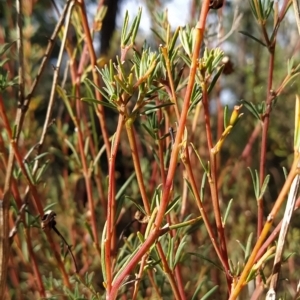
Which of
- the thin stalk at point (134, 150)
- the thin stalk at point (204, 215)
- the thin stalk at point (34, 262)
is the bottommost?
the thin stalk at point (34, 262)

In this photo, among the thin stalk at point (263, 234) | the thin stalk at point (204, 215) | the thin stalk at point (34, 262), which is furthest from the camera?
the thin stalk at point (34, 262)

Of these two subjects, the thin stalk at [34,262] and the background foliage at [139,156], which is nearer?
the background foliage at [139,156]

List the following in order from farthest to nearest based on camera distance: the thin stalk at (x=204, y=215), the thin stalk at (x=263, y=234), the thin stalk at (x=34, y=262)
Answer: the thin stalk at (x=34, y=262), the thin stalk at (x=204, y=215), the thin stalk at (x=263, y=234)

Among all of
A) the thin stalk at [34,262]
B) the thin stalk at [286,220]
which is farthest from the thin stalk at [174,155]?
the thin stalk at [34,262]

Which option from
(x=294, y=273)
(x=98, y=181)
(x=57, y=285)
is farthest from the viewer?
(x=294, y=273)

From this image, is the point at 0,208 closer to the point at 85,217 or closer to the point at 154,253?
the point at 154,253

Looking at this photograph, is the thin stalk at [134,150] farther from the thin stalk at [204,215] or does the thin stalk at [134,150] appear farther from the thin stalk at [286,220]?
the thin stalk at [286,220]

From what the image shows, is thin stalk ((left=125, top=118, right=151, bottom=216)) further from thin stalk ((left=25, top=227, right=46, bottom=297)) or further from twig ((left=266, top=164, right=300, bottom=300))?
thin stalk ((left=25, top=227, right=46, bottom=297))

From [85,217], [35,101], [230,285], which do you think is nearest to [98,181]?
[85,217]

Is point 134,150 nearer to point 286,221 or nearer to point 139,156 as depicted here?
point 286,221

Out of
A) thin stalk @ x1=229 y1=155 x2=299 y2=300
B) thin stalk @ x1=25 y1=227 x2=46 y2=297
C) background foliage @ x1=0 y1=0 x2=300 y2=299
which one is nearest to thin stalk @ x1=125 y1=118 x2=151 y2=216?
background foliage @ x1=0 y1=0 x2=300 y2=299

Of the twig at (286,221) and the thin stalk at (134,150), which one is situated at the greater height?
the thin stalk at (134,150)
